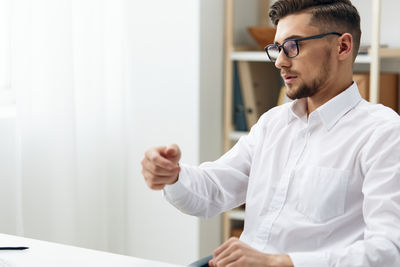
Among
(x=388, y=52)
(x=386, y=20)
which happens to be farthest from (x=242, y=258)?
(x=386, y=20)

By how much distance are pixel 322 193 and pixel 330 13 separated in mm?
434

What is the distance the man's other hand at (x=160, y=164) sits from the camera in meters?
1.40

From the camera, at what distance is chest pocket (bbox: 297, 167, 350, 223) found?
1.47 metres

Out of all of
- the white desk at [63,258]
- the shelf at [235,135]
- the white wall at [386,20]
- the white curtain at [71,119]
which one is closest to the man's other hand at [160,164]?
the white desk at [63,258]

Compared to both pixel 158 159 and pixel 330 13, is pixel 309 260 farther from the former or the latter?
pixel 330 13

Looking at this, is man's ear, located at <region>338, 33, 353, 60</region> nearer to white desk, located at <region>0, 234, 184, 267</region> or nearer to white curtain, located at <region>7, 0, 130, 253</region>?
white desk, located at <region>0, 234, 184, 267</region>

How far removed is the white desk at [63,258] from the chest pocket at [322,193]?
393 millimetres

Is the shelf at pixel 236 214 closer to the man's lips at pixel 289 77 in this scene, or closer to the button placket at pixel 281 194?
the button placket at pixel 281 194

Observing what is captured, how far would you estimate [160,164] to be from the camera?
55.2 inches

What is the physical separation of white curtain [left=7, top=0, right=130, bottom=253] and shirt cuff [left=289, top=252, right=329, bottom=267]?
134 cm

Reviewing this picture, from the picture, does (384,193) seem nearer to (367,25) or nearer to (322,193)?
(322,193)

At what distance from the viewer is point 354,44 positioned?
61.3 inches

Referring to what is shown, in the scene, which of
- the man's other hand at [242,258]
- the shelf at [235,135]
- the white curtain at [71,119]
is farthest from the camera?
the shelf at [235,135]

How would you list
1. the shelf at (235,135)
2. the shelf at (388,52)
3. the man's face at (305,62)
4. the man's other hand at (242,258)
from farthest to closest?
the shelf at (235,135) < the shelf at (388,52) < the man's face at (305,62) < the man's other hand at (242,258)
